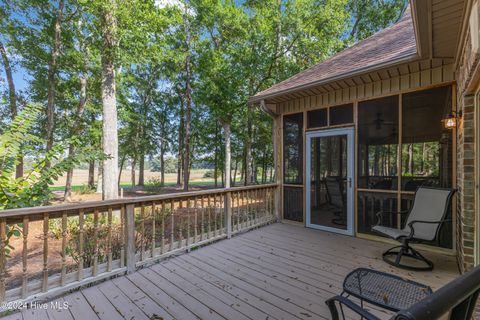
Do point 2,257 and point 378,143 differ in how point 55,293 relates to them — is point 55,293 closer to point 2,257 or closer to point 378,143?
point 2,257

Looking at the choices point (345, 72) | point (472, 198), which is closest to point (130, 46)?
point (345, 72)

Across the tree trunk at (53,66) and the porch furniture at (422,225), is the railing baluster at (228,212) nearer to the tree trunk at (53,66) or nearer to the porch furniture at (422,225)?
the porch furniture at (422,225)

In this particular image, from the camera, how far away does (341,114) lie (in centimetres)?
454

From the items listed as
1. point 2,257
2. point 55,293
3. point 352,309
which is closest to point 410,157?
point 352,309

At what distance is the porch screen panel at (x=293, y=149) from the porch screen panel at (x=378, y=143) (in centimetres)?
122

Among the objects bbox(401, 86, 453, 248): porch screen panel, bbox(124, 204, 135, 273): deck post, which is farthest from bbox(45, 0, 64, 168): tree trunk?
bbox(401, 86, 453, 248): porch screen panel

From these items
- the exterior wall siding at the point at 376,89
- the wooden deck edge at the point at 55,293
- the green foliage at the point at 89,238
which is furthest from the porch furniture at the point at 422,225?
the green foliage at the point at 89,238

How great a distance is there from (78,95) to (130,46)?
257 inches

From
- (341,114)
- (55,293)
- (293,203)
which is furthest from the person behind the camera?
(293,203)

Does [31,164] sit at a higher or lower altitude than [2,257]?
higher

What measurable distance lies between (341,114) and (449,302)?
440 centimetres

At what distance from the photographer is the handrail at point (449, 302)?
541mm

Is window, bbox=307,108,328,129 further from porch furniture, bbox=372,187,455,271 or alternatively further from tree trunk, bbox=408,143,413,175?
porch furniture, bbox=372,187,455,271

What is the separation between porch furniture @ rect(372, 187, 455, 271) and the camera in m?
3.05
